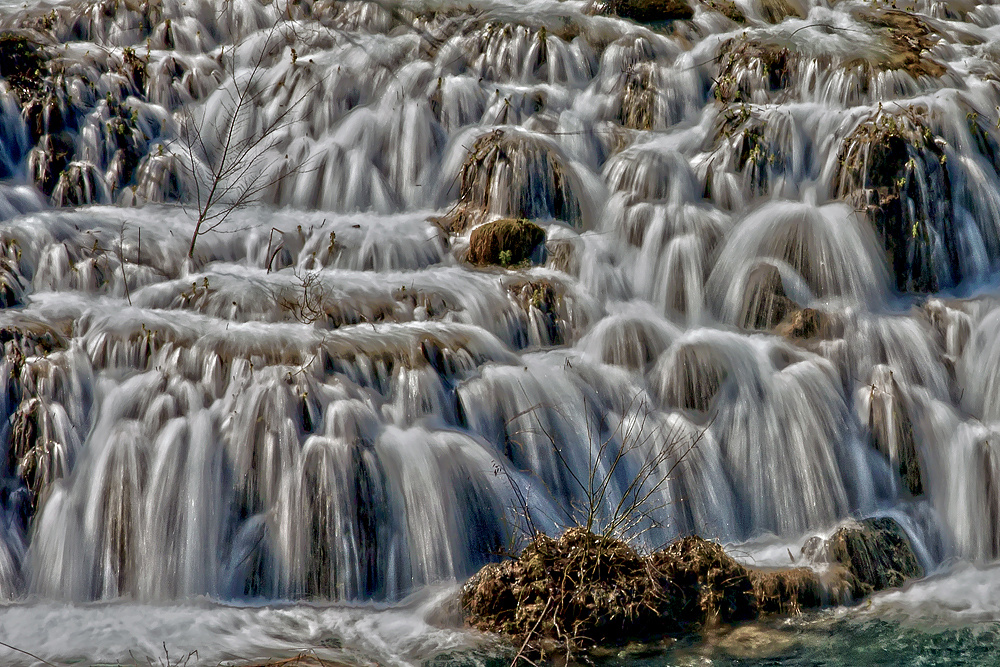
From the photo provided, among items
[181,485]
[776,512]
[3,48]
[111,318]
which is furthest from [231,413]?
[3,48]

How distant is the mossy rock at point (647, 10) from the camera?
1128cm

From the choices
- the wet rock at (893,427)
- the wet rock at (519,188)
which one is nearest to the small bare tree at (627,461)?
the wet rock at (893,427)

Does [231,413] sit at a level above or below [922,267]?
below

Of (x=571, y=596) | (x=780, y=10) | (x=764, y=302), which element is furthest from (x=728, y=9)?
(x=571, y=596)

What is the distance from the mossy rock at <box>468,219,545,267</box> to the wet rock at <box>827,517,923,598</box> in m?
3.41

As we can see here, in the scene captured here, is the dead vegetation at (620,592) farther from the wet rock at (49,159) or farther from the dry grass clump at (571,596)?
the wet rock at (49,159)

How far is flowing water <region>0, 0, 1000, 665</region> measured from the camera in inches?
250

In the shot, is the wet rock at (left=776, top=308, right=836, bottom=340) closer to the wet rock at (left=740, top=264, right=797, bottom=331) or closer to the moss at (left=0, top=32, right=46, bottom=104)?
the wet rock at (left=740, top=264, right=797, bottom=331)

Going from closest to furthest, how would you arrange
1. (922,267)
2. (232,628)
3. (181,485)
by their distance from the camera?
(232,628)
(181,485)
(922,267)

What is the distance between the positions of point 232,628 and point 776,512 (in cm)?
359

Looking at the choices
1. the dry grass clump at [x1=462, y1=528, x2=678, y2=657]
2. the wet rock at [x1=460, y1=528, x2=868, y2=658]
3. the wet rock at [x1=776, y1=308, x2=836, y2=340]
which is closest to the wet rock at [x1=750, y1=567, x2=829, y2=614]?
the wet rock at [x1=460, y1=528, x2=868, y2=658]

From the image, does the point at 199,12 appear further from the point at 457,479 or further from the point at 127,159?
the point at 457,479

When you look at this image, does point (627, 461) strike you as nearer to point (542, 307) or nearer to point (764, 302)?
point (542, 307)

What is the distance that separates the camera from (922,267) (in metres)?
8.69
